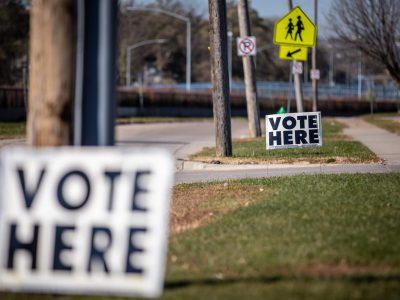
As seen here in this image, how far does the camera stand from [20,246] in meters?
5.77

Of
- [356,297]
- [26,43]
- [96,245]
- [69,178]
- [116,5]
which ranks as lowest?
[356,297]

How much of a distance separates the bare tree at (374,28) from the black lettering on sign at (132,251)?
105 ft

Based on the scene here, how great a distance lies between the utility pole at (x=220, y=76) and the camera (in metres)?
17.8

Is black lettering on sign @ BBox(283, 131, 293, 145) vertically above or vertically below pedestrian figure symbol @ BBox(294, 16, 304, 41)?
below

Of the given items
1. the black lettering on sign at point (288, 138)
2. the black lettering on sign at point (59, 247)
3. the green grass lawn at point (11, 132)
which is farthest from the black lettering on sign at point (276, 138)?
the green grass lawn at point (11, 132)

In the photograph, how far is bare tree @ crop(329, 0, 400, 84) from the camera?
36625mm

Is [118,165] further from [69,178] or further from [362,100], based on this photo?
[362,100]

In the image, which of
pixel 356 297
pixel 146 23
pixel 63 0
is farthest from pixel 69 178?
pixel 146 23

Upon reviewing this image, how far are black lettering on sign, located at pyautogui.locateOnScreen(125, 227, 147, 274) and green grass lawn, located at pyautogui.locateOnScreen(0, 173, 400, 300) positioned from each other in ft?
1.13

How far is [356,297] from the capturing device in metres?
5.60

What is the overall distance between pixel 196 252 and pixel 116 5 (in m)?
2.31

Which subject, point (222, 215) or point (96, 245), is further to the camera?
point (222, 215)

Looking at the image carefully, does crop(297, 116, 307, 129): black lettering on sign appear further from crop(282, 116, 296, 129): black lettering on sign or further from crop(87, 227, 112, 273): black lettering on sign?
crop(87, 227, 112, 273): black lettering on sign

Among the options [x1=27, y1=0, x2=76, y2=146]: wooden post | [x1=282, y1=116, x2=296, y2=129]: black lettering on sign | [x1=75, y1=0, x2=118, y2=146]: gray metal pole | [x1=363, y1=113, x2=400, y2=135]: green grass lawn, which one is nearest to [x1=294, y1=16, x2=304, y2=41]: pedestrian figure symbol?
[x1=282, y1=116, x2=296, y2=129]: black lettering on sign
